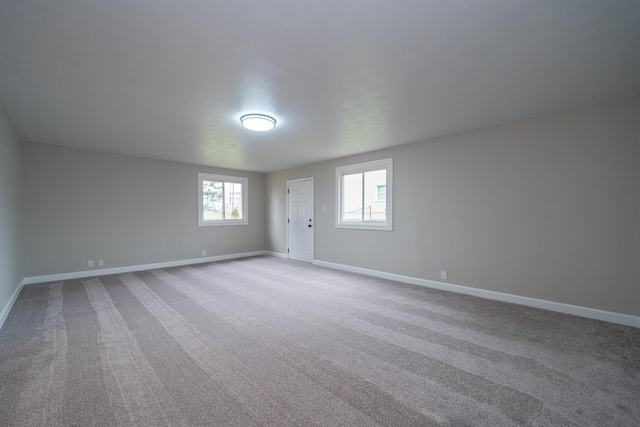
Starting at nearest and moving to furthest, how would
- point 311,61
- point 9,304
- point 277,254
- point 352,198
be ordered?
1. point 311,61
2. point 9,304
3. point 352,198
4. point 277,254

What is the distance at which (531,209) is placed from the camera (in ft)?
12.1

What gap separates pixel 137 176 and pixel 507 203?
710 centimetres

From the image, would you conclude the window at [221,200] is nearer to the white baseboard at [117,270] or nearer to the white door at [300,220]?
the white baseboard at [117,270]

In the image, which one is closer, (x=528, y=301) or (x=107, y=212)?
(x=528, y=301)

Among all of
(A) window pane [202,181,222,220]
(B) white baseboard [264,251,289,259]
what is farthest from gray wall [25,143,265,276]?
(B) white baseboard [264,251,289,259]

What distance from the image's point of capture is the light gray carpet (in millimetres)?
1779

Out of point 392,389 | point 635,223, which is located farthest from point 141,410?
point 635,223

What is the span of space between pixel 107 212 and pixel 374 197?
556cm

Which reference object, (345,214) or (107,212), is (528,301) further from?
(107,212)

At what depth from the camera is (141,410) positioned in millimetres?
1797

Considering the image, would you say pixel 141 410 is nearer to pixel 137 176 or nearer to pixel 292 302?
pixel 292 302

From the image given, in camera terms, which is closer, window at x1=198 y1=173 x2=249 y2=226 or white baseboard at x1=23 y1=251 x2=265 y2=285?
white baseboard at x1=23 y1=251 x2=265 y2=285

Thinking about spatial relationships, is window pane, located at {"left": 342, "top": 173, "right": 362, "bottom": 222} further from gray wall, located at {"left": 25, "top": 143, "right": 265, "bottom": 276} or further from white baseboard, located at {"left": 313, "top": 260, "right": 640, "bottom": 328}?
gray wall, located at {"left": 25, "top": 143, "right": 265, "bottom": 276}

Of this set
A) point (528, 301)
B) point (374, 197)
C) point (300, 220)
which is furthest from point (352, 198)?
point (528, 301)
